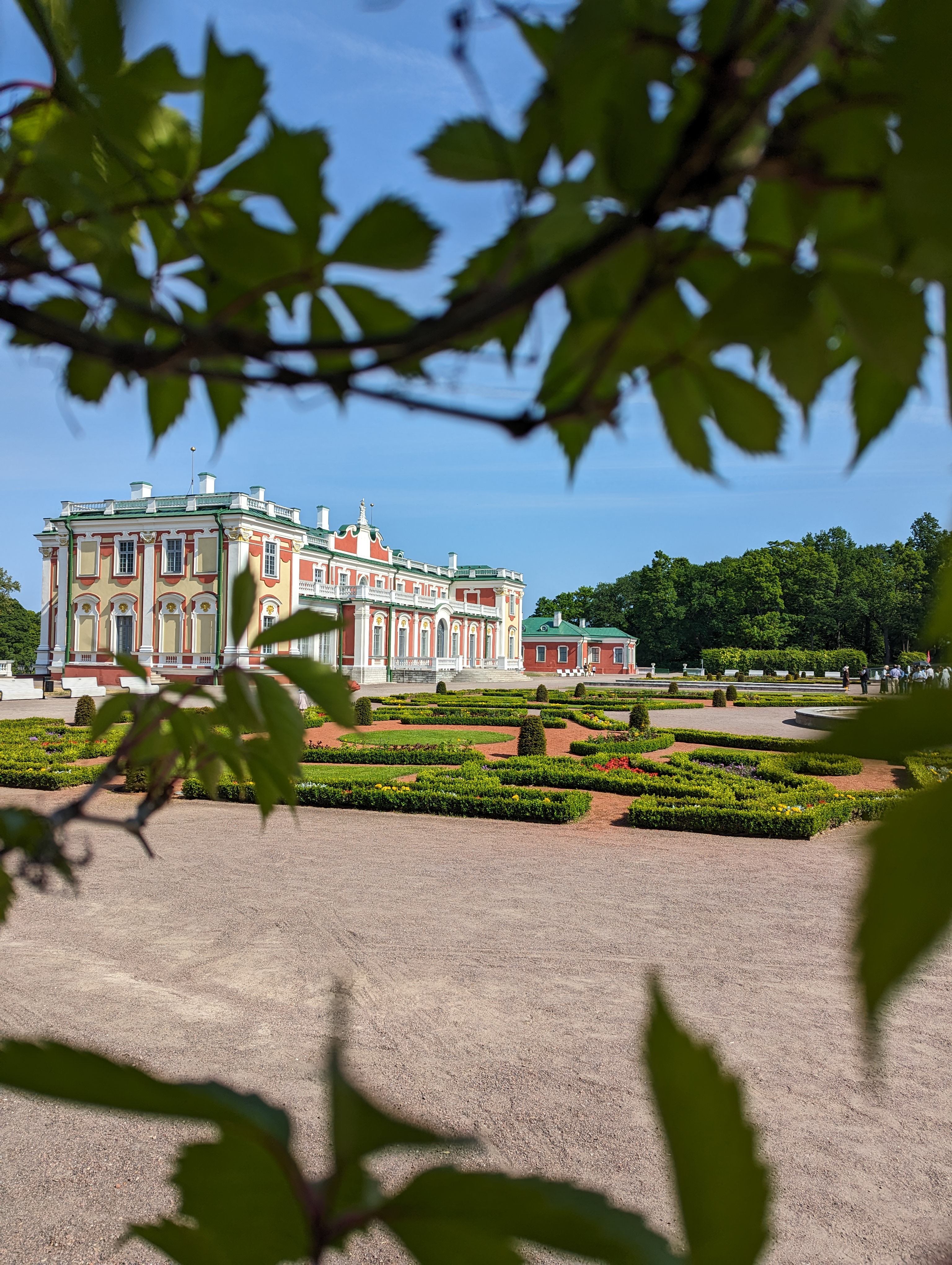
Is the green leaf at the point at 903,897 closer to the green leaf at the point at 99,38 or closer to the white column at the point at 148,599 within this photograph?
the green leaf at the point at 99,38

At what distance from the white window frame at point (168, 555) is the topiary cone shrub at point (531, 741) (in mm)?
15098

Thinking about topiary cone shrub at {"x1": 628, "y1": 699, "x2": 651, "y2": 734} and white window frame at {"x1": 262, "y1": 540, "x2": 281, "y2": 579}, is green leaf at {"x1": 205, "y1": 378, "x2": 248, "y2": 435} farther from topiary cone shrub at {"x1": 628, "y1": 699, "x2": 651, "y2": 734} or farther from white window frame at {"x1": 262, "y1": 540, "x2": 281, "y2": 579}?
white window frame at {"x1": 262, "y1": 540, "x2": 281, "y2": 579}

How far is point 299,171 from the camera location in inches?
15.8

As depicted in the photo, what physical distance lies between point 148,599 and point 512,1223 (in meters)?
25.5

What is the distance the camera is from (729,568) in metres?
46.1

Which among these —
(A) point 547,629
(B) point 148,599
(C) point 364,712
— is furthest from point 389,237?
(A) point 547,629

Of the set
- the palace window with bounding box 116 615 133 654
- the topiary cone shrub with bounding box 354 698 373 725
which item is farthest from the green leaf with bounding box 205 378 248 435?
the palace window with bounding box 116 615 133 654

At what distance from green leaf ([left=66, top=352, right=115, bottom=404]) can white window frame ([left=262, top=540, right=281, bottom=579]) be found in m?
22.1

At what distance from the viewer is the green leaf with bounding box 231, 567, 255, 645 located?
577 mm

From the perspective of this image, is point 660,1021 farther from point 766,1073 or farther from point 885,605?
point 885,605

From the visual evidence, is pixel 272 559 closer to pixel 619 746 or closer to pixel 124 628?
pixel 124 628

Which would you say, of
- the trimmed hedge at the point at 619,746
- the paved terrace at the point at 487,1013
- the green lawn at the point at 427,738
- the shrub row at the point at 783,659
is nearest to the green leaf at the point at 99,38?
the paved terrace at the point at 487,1013

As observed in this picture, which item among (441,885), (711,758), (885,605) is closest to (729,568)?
(885,605)

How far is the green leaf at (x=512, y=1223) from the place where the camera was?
0.23 m
